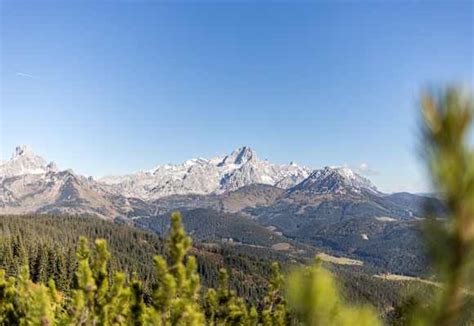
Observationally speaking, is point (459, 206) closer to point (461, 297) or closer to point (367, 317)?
point (461, 297)

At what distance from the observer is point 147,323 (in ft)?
57.2

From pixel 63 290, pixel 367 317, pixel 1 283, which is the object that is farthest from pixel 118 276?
pixel 63 290

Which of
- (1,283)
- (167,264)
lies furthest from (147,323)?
(1,283)

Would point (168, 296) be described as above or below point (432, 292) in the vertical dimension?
below

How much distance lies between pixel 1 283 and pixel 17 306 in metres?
1.63

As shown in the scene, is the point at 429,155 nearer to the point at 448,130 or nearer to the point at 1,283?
the point at 448,130

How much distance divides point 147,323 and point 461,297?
15250mm

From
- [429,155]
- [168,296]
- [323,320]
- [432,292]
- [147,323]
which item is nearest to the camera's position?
[429,155]

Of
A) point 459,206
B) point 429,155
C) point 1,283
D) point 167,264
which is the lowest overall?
point 1,283

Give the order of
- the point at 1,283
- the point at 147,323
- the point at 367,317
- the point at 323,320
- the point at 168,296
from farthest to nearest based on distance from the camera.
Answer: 1. the point at 1,283
2. the point at 147,323
3. the point at 168,296
4. the point at 323,320
5. the point at 367,317

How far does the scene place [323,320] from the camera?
6.55m

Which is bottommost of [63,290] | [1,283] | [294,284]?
[63,290]

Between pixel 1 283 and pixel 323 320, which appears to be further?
pixel 1 283

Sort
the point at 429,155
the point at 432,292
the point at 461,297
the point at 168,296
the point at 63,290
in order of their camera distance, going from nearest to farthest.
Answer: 1. the point at 429,155
2. the point at 461,297
3. the point at 432,292
4. the point at 168,296
5. the point at 63,290
